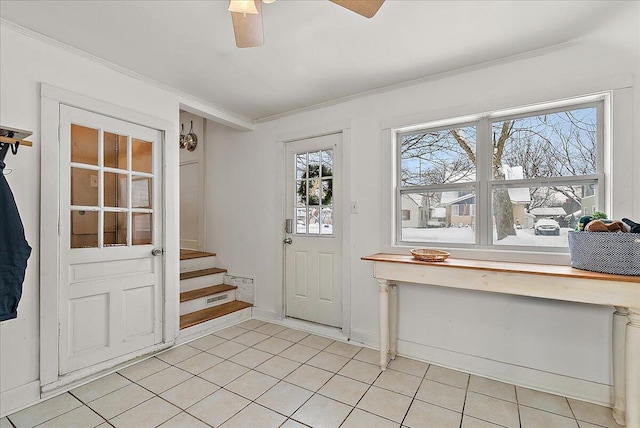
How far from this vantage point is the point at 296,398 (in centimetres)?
210

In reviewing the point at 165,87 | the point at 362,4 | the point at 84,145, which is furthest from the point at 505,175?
the point at 84,145

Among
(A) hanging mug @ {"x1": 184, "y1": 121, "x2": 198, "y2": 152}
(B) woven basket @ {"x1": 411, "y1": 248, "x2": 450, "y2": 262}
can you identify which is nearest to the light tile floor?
(B) woven basket @ {"x1": 411, "y1": 248, "x2": 450, "y2": 262}

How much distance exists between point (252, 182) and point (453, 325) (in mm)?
2700

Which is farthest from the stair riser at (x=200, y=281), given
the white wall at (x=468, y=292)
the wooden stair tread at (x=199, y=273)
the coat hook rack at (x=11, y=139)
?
the coat hook rack at (x=11, y=139)

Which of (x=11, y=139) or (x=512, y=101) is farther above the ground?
(x=512, y=101)

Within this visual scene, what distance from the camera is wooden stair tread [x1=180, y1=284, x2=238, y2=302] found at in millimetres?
3405

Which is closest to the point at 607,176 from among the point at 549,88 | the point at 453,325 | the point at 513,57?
the point at 549,88

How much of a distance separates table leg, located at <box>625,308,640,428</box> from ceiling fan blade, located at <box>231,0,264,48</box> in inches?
101

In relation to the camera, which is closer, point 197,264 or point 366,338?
point 366,338

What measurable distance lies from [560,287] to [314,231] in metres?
2.21

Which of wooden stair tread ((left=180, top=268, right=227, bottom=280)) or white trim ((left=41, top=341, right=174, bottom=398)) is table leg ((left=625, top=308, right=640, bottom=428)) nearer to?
white trim ((left=41, top=341, right=174, bottom=398))

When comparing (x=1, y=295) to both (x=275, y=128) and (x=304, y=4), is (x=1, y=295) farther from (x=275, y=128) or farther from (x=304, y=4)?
(x=275, y=128)

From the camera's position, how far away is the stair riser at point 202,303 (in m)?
3.35

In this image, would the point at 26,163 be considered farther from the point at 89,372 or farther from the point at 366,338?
the point at 366,338
